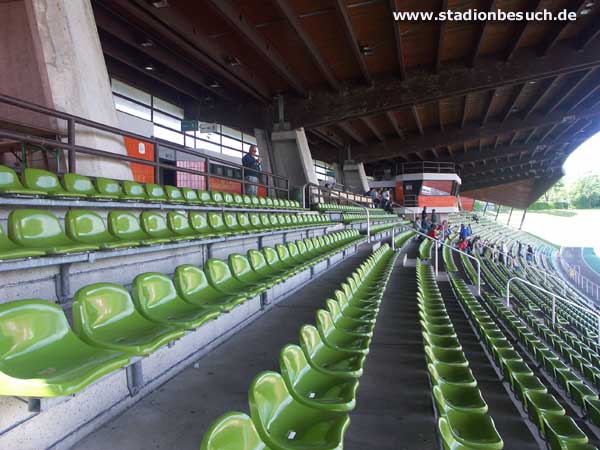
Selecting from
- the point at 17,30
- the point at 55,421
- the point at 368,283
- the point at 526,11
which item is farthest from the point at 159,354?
the point at 526,11

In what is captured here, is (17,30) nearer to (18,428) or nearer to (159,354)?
(159,354)

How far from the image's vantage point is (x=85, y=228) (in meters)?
2.49

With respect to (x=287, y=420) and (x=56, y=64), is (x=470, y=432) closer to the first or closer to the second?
(x=287, y=420)

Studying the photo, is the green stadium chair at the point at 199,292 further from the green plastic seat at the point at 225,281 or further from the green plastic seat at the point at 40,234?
the green plastic seat at the point at 40,234

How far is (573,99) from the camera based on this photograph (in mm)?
13438

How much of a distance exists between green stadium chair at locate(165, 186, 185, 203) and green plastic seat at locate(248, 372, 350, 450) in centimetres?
285

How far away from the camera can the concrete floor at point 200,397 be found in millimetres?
1538

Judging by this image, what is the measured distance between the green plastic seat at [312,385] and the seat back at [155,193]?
2508 mm

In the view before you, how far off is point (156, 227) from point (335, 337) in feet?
5.80

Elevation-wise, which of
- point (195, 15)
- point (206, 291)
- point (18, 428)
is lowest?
point (18, 428)

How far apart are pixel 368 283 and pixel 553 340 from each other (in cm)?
301

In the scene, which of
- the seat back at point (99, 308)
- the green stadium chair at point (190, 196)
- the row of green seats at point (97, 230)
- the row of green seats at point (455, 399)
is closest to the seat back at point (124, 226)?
the row of green seats at point (97, 230)

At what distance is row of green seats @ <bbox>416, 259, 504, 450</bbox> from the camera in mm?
1825

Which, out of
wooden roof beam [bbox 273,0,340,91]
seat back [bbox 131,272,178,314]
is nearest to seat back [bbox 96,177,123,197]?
seat back [bbox 131,272,178,314]
